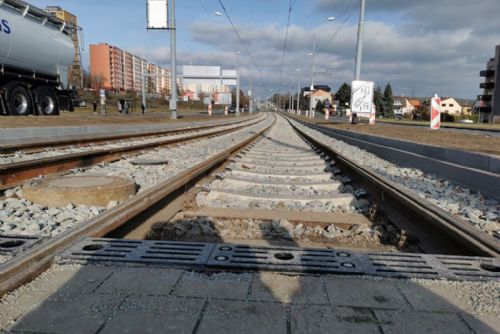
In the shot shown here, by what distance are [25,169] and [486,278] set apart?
17.4 ft

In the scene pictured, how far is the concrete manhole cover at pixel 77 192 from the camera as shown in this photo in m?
4.20

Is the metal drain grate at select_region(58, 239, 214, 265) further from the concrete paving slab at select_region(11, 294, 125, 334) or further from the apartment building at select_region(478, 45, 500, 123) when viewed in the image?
the apartment building at select_region(478, 45, 500, 123)

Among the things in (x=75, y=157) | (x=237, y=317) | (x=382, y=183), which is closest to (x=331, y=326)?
(x=237, y=317)

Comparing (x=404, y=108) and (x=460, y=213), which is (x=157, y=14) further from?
(x=404, y=108)

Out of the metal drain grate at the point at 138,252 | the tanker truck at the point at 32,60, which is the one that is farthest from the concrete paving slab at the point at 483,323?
the tanker truck at the point at 32,60

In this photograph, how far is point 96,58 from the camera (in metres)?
92.4

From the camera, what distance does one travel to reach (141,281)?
2.27 meters

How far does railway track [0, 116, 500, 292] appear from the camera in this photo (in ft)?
8.29

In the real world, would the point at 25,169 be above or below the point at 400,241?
above

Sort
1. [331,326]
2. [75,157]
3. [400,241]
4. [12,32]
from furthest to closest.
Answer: [12,32]
[75,157]
[400,241]
[331,326]

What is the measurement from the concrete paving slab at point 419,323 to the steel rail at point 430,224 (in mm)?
1062

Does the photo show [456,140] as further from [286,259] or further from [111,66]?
[111,66]

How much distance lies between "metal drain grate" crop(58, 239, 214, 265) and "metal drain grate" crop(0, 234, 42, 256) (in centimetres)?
30

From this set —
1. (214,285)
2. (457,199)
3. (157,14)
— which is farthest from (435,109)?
(157,14)
